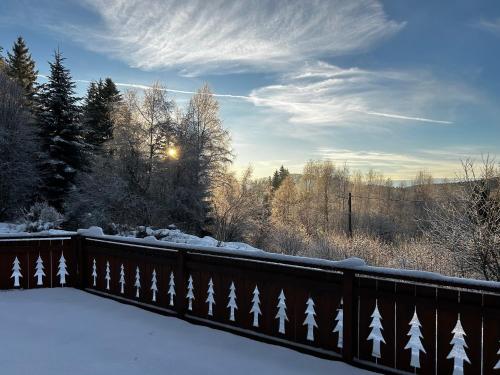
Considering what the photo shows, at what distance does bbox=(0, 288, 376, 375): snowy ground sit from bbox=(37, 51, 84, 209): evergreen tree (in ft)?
63.2

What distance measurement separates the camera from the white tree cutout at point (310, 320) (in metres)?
3.76

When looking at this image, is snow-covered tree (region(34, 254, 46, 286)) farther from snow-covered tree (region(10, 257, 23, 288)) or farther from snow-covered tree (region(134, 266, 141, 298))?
snow-covered tree (region(134, 266, 141, 298))

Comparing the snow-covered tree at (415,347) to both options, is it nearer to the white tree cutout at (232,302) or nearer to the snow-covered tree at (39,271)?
the white tree cutout at (232,302)

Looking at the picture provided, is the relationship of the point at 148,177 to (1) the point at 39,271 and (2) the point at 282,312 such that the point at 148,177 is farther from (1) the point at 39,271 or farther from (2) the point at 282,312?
(2) the point at 282,312

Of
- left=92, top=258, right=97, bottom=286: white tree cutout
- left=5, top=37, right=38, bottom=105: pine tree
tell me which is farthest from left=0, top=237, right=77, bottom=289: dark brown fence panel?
left=5, top=37, right=38, bottom=105: pine tree

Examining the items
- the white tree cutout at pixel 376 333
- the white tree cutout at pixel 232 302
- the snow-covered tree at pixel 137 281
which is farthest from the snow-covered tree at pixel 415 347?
the snow-covered tree at pixel 137 281

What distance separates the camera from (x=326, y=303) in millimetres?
3658

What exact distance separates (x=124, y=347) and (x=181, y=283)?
99cm

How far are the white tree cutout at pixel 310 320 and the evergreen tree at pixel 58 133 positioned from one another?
21.5 m

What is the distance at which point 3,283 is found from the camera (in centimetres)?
611

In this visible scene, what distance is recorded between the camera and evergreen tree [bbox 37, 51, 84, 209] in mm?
22737

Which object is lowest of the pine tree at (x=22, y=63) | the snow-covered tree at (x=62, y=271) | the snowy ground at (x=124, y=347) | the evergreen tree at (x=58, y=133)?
the snowy ground at (x=124, y=347)

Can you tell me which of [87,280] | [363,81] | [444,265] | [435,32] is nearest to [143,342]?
[87,280]

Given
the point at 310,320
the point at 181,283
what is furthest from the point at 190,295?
the point at 310,320
